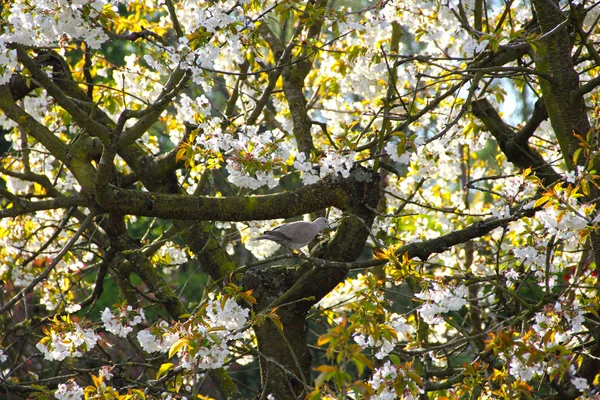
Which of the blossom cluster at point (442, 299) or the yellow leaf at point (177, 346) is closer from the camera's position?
the yellow leaf at point (177, 346)

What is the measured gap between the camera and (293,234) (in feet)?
11.2

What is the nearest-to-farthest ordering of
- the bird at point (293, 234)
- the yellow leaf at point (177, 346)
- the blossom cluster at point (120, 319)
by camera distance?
the yellow leaf at point (177, 346) → the blossom cluster at point (120, 319) → the bird at point (293, 234)

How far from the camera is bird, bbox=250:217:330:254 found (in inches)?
134

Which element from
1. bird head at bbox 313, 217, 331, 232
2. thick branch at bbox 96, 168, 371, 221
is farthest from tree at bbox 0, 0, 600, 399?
bird head at bbox 313, 217, 331, 232

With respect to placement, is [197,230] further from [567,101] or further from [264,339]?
[567,101]

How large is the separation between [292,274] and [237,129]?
849 mm

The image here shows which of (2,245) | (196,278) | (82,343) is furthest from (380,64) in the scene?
(196,278)

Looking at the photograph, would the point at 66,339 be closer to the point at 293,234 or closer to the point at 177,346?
the point at 177,346

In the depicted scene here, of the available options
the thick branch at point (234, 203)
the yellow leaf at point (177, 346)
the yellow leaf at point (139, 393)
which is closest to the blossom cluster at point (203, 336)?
the yellow leaf at point (177, 346)

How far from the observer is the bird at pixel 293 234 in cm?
341

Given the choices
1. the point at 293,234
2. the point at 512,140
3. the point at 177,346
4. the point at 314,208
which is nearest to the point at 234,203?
the point at 314,208

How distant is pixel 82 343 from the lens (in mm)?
2924

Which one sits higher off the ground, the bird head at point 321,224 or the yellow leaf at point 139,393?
the bird head at point 321,224

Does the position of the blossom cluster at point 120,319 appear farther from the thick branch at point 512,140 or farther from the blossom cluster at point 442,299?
the thick branch at point 512,140
